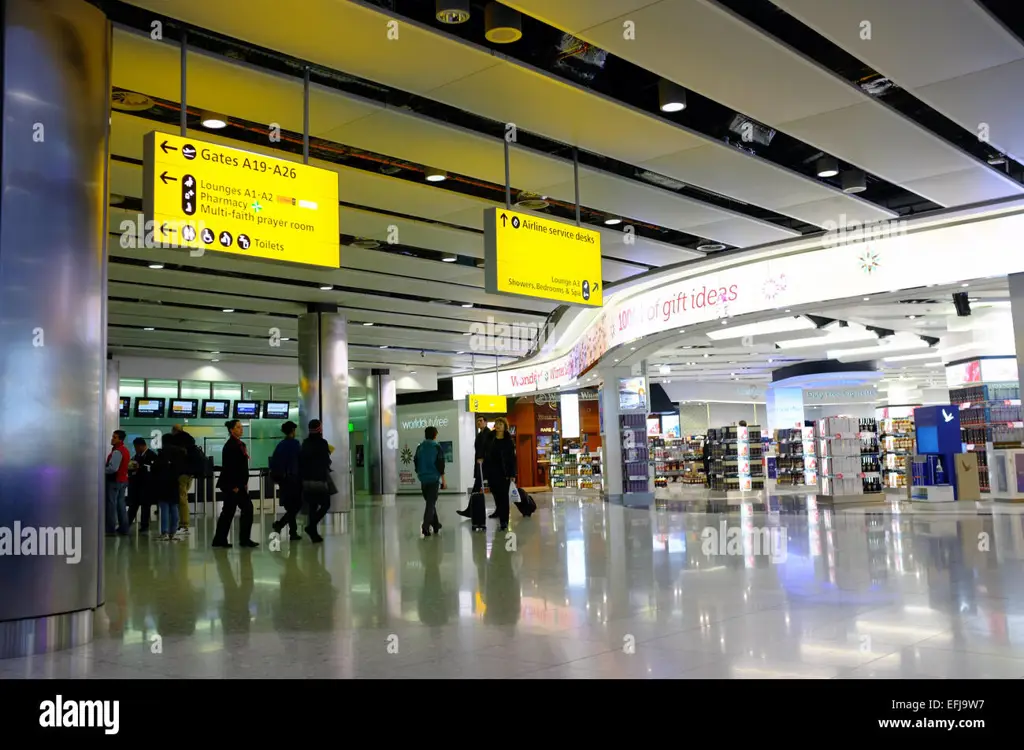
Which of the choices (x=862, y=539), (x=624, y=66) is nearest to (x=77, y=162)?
(x=624, y=66)

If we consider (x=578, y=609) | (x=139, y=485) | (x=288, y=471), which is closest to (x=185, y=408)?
(x=139, y=485)

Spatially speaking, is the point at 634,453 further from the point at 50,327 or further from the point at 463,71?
the point at 50,327

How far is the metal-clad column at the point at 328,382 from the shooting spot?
15023mm

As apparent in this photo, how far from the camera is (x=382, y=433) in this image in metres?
25.6

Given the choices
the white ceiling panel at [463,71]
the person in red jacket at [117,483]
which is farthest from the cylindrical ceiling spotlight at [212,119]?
the person in red jacket at [117,483]

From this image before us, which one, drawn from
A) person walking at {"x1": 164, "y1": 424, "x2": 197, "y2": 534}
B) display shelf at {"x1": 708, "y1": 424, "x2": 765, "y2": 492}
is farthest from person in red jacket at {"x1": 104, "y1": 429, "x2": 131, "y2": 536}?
display shelf at {"x1": 708, "y1": 424, "x2": 765, "y2": 492}

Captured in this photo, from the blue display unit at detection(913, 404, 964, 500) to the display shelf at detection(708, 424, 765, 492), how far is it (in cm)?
648

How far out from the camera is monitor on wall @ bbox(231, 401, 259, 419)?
980 inches

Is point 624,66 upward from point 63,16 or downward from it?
upward

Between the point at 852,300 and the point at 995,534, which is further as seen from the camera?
the point at 852,300

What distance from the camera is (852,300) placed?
12.5 meters
